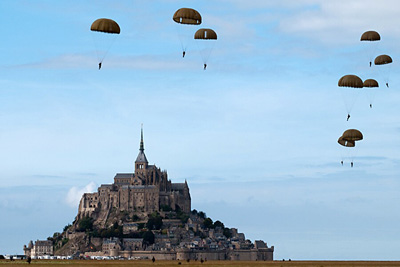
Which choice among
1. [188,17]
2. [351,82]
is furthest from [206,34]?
[351,82]

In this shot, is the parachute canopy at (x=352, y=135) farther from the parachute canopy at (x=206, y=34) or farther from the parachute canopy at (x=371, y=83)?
the parachute canopy at (x=206, y=34)

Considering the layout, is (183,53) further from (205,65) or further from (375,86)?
(375,86)

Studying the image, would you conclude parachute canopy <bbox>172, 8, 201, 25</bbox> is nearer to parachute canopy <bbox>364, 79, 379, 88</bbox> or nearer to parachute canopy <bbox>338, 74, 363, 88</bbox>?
parachute canopy <bbox>338, 74, 363, 88</bbox>

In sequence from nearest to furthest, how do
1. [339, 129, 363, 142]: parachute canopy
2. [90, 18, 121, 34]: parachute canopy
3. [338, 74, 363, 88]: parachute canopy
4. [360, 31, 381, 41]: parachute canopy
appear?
[90, 18, 121, 34]: parachute canopy
[338, 74, 363, 88]: parachute canopy
[360, 31, 381, 41]: parachute canopy
[339, 129, 363, 142]: parachute canopy

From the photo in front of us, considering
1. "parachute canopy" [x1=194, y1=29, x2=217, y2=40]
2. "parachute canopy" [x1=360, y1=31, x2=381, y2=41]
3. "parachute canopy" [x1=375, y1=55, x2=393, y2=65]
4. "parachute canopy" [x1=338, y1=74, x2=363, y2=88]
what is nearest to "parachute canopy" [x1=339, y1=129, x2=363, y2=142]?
"parachute canopy" [x1=338, y1=74, x2=363, y2=88]

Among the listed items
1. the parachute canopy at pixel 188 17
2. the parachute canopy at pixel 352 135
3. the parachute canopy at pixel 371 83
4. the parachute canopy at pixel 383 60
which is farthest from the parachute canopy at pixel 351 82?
the parachute canopy at pixel 188 17

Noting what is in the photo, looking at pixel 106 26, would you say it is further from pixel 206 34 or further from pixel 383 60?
pixel 383 60
